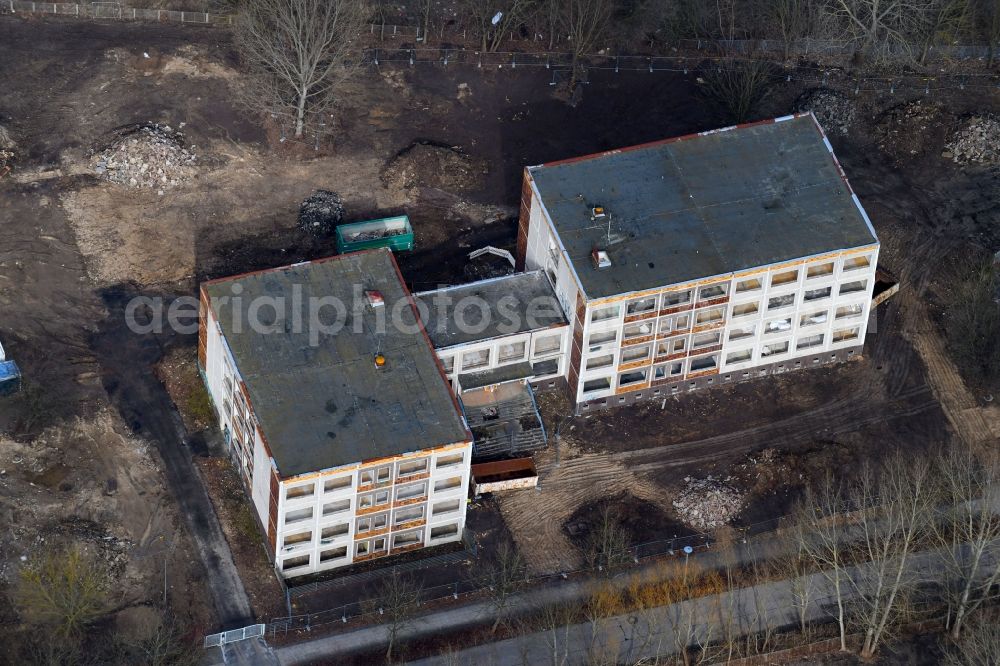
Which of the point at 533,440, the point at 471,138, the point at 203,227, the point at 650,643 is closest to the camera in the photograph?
the point at 650,643

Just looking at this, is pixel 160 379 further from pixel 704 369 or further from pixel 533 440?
pixel 704 369

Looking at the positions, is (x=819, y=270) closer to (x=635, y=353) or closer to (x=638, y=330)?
(x=638, y=330)

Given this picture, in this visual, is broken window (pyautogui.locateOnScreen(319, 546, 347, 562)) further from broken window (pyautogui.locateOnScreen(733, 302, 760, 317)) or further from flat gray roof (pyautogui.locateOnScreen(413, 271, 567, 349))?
broken window (pyautogui.locateOnScreen(733, 302, 760, 317))

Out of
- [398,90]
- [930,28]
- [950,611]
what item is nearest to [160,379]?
[398,90]

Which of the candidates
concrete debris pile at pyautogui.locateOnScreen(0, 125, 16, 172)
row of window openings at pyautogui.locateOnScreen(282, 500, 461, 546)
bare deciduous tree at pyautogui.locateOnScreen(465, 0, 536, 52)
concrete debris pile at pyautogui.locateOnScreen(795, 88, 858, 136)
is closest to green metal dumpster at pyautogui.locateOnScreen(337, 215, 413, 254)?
bare deciduous tree at pyautogui.locateOnScreen(465, 0, 536, 52)

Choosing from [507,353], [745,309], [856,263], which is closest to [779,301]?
[745,309]

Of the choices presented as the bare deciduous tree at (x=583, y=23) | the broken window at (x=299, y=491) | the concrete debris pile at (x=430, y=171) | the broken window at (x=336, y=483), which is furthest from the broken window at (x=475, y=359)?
the bare deciduous tree at (x=583, y=23)

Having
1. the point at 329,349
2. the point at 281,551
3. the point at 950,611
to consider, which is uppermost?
the point at 329,349
